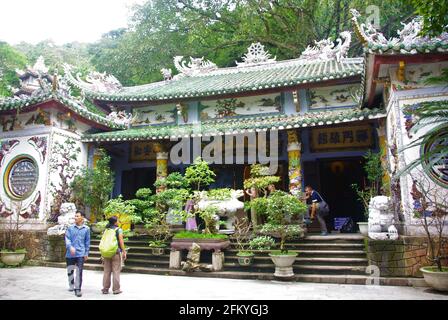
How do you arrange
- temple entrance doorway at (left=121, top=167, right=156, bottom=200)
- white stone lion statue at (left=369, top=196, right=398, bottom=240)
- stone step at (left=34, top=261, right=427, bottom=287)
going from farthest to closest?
temple entrance doorway at (left=121, top=167, right=156, bottom=200)
white stone lion statue at (left=369, top=196, right=398, bottom=240)
stone step at (left=34, top=261, right=427, bottom=287)

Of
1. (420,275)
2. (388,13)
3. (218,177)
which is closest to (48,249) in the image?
(218,177)

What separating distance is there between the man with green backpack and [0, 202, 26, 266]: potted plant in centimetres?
372

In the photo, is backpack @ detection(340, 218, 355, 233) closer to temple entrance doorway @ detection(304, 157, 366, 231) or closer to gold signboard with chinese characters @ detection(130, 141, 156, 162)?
temple entrance doorway @ detection(304, 157, 366, 231)

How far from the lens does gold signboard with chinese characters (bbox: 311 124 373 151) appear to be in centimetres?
871

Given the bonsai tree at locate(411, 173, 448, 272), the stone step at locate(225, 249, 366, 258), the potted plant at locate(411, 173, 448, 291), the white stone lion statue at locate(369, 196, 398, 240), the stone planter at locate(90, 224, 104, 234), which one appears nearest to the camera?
the potted plant at locate(411, 173, 448, 291)

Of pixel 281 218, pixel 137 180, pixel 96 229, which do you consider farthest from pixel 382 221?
pixel 137 180

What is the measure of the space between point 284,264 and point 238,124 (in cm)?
420

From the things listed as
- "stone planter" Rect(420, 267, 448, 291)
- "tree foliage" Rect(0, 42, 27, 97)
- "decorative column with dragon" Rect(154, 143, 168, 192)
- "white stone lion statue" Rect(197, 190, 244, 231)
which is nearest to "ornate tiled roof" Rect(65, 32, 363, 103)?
"decorative column with dragon" Rect(154, 143, 168, 192)

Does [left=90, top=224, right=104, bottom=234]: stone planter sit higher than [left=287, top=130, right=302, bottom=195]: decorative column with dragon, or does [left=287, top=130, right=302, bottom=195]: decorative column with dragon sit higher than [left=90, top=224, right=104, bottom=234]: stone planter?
[left=287, top=130, right=302, bottom=195]: decorative column with dragon

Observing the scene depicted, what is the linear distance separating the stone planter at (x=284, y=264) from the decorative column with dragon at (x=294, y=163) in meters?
2.36

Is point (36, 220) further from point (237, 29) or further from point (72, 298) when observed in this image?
point (237, 29)

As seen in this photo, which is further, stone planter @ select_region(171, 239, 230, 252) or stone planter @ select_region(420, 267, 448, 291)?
stone planter @ select_region(171, 239, 230, 252)

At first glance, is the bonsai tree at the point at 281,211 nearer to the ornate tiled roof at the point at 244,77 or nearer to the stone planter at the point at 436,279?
the stone planter at the point at 436,279

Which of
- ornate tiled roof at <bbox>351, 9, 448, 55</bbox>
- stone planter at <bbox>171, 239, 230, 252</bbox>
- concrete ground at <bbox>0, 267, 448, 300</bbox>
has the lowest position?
concrete ground at <bbox>0, 267, 448, 300</bbox>
